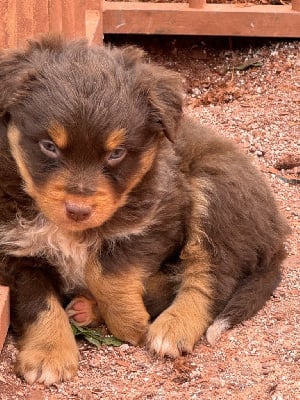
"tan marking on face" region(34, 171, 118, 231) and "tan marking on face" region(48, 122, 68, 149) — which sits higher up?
"tan marking on face" region(48, 122, 68, 149)

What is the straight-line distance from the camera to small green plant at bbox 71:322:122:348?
4.85 m

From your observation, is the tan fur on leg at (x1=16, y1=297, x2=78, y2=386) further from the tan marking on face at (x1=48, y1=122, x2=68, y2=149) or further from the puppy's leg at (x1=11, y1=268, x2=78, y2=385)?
the tan marking on face at (x1=48, y1=122, x2=68, y2=149)

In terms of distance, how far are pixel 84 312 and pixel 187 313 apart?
1.67 feet

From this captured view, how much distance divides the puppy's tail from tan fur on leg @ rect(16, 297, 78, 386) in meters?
0.72

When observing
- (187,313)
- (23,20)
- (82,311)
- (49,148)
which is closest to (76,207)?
(49,148)

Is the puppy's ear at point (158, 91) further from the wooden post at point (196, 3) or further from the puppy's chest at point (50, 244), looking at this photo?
the wooden post at point (196, 3)

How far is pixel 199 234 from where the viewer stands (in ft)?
16.9

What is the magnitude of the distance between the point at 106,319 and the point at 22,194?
76 cm

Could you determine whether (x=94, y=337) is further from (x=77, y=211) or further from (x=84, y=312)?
(x=77, y=211)

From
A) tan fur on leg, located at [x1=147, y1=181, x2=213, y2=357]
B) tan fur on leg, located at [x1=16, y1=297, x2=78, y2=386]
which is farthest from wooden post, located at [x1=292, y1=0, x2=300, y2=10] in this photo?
tan fur on leg, located at [x1=16, y1=297, x2=78, y2=386]

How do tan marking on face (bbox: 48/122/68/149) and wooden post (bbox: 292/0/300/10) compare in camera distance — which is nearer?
tan marking on face (bbox: 48/122/68/149)

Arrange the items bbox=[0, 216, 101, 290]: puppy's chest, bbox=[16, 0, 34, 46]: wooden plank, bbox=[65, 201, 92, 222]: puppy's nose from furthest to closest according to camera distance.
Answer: bbox=[16, 0, 34, 46]: wooden plank, bbox=[0, 216, 101, 290]: puppy's chest, bbox=[65, 201, 92, 222]: puppy's nose

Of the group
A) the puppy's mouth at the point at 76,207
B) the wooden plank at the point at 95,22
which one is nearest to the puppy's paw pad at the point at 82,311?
the puppy's mouth at the point at 76,207

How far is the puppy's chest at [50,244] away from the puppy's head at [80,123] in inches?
8.5
